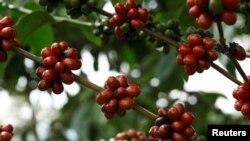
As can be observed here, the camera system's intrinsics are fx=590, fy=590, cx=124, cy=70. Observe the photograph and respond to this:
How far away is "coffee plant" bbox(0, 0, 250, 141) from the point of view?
4.69 feet

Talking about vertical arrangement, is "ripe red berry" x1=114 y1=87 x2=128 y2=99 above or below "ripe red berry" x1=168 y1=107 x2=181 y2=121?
above

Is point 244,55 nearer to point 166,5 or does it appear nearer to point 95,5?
point 95,5

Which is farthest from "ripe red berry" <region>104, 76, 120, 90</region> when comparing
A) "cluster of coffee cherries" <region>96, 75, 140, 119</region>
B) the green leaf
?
the green leaf

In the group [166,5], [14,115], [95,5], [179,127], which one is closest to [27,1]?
[166,5]

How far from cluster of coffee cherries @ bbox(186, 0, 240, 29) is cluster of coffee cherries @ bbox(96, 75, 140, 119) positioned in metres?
0.24

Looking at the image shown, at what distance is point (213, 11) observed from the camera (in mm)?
1313

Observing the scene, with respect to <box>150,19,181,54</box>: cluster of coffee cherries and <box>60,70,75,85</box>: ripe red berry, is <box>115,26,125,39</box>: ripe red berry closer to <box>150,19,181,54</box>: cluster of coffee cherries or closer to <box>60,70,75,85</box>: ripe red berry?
<box>150,19,181,54</box>: cluster of coffee cherries

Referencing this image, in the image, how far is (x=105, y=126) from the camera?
4.32 metres

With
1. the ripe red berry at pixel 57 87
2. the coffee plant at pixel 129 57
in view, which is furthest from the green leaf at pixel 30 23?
the ripe red berry at pixel 57 87

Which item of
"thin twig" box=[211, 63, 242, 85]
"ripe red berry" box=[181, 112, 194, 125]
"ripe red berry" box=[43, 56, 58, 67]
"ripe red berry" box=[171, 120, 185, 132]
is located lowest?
"ripe red berry" box=[171, 120, 185, 132]

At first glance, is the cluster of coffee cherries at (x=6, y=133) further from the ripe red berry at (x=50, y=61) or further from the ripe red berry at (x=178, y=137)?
the ripe red berry at (x=178, y=137)

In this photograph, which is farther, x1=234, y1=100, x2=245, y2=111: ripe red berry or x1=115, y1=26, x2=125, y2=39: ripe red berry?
x1=115, y1=26, x2=125, y2=39: ripe red berry

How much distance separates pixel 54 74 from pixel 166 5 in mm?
1221

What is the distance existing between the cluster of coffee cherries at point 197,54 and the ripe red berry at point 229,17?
0.15 meters
